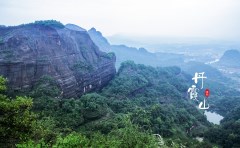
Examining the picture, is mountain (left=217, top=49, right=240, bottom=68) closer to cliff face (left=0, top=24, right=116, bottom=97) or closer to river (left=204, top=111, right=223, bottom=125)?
river (left=204, top=111, right=223, bottom=125)

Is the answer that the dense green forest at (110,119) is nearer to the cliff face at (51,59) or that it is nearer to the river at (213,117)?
the river at (213,117)

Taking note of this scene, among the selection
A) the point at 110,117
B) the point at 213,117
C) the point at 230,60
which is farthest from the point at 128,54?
the point at 110,117

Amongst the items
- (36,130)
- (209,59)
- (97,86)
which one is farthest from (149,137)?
(209,59)

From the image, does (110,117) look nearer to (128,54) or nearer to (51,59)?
(51,59)

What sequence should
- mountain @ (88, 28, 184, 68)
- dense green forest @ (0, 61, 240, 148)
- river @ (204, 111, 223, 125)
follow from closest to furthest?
dense green forest @ (0, 61, 240, 148), river @ (204, 111, 223, 125), mountain @ (88, 28, 184, 68)

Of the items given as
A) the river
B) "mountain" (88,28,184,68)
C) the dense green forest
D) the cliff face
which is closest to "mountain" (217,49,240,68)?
"mountain" (88,28,184,68)
